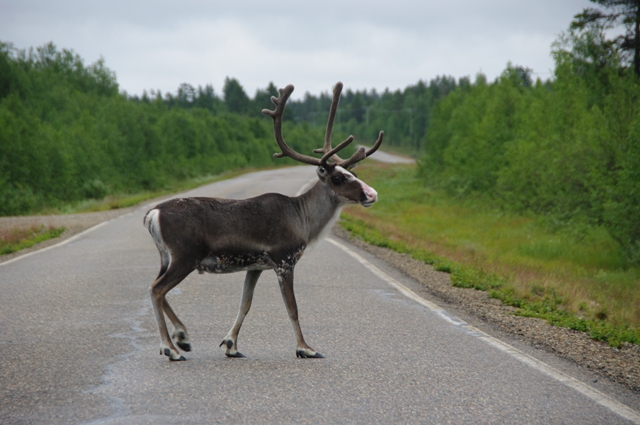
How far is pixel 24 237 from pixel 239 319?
40.9 feet

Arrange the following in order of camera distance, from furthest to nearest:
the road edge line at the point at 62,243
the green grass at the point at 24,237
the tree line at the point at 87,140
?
the tree line at the point at 87,140
the green grass at the point at 24,237
the road edge line at the point at 62,243

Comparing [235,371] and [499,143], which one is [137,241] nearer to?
[235,371]

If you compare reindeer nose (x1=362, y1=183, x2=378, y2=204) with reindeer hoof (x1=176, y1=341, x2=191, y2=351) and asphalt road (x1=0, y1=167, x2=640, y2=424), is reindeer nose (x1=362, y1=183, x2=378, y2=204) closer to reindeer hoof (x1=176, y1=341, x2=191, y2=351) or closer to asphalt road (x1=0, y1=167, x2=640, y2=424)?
asphalt road (x1=0, y1=167, x2=640, y2=424)

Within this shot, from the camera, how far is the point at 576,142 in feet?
79.0

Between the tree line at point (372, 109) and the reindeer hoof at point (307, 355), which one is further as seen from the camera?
the tree line at point (372, 109)

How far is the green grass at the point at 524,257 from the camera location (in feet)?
34.4

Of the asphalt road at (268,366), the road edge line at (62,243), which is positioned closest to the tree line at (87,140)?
the road edge line at (62,243)

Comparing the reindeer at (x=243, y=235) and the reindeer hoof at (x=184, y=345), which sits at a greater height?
the reindeer at (x=243, y=235)

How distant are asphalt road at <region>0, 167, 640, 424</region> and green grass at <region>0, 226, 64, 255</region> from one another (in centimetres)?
511

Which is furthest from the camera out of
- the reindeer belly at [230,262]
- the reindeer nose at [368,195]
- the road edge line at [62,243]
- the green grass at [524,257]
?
the road edge line at [62,243]

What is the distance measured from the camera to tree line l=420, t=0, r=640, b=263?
19.3 meters

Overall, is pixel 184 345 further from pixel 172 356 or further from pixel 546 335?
pixel 546 335

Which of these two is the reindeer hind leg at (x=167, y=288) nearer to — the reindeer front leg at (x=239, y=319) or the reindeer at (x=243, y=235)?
the reindeer at (x=243, y=235)

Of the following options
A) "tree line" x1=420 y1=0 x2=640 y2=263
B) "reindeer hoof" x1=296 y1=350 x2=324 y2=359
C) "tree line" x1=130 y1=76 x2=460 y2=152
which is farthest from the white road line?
"tree line" x1=130 y1=76 x2=460 y2=152
